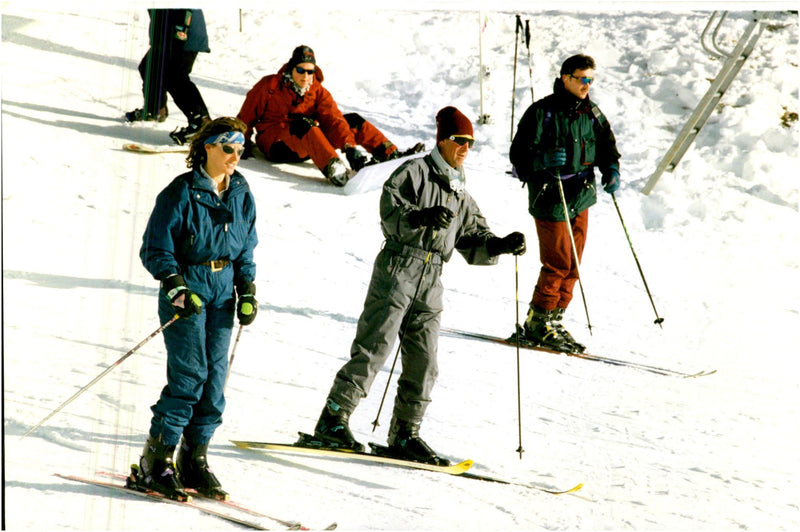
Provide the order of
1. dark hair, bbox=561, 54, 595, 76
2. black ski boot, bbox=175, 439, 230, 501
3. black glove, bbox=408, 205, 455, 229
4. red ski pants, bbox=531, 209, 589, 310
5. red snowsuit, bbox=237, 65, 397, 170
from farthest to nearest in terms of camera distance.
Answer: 1. red snowsuit, bbox=237, 65, 397, 170
2. red ski pants, bbox=531, 209, 589, 310
3. dark hair, bbox=561, 54, 595, 76
4. black glove, bbox=408, 205, 455, 229
5. black ski boot, bbox=175, 439, 230, 501

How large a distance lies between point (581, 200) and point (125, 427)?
120 inches

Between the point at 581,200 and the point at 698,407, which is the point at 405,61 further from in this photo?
the point at 698,407

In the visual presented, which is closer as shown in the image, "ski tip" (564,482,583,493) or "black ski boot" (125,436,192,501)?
"black ski boot" (125,436,192,501)

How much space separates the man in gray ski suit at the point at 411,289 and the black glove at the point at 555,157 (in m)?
1.51

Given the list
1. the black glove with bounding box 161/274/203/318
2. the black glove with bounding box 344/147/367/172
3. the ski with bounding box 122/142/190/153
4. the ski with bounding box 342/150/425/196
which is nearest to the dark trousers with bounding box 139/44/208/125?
the ski with bounding box 122/142/190/153

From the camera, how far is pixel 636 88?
1050cm

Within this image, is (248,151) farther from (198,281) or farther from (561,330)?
(198,281)

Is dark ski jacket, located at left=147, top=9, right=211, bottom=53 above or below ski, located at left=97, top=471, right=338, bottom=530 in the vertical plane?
above

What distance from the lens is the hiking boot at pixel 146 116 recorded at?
8.39 meters

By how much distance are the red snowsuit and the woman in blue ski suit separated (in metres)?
4.11

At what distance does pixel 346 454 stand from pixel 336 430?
114 millimetres

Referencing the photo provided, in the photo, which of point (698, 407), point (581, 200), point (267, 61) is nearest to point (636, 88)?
point (267, 61)

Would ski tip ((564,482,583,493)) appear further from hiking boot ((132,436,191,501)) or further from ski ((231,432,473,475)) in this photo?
hiking boot ((132,436,191,501))

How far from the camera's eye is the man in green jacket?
6020mm
